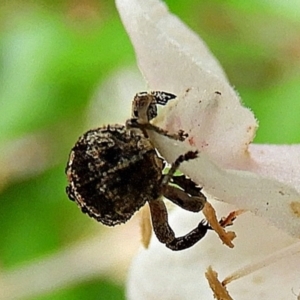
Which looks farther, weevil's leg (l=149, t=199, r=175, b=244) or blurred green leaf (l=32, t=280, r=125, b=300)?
blurred green leaf (l=32, t=280, r=125, b=300)

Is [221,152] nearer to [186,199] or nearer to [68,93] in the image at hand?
[186,199]

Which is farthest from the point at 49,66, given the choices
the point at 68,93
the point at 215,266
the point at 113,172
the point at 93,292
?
the point at 113,172

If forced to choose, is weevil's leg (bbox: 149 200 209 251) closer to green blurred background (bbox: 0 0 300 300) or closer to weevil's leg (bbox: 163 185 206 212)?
weevil's leg (bbox: 163 185 206 212)

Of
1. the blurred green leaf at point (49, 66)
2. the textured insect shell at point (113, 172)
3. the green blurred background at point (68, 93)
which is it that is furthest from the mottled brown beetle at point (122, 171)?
the blurred green leaf at point (49, 66)

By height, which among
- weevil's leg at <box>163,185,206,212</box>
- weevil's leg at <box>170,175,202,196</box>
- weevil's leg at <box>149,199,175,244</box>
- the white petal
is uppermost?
weevil's leg at <box>170,175,202,196</box>

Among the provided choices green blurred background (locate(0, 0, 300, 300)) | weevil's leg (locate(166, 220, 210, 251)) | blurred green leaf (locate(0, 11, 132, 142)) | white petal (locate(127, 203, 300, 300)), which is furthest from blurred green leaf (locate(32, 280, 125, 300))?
weevil's leg (locate(166, 220, 210, 251))

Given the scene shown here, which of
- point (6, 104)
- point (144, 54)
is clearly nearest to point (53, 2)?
point (6, 104)
